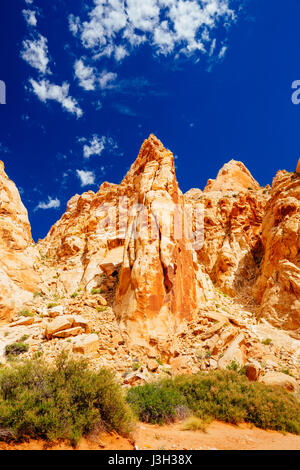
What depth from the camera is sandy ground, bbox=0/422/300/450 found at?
4676 millimetres

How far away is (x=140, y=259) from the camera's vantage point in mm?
13922

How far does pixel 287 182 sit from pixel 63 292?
20871mm

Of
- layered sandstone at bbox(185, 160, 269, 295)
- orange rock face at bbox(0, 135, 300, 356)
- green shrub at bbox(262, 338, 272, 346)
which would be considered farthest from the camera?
layered sandstone at bbox(185, 160, 269, 295)

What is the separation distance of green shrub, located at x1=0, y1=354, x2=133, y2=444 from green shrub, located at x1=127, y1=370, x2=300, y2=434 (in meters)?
1.69

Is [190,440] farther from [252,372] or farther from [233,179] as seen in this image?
[233,179]

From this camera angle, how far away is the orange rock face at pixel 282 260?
52.7ft

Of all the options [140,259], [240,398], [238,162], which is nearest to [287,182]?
[140,259]

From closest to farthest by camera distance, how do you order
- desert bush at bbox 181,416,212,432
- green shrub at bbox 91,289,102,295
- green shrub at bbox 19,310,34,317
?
1. desert bush at bbox 181,416,212,432
2. green shrub at bbox 19,310,34,317
3. green shrub at bbox 91,289,102,295

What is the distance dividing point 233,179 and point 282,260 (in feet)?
98.6

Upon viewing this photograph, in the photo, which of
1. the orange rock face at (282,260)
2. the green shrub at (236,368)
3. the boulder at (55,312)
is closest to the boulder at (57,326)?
the boulder at (55,312)

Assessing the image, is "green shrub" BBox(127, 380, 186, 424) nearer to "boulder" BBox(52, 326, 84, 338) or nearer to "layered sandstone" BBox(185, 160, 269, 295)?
"boulder" BBox(52, 326, 84, 338)

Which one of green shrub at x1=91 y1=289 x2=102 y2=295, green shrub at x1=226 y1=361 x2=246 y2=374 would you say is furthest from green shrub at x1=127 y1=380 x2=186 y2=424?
green shrub at x1=91 y1=289 x2=102 y2=295

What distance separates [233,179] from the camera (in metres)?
44.8

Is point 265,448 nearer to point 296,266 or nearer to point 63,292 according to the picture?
point 296,266
